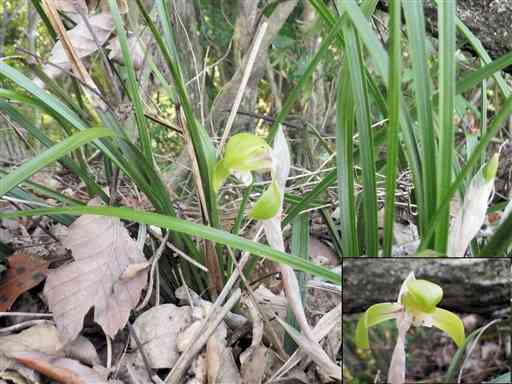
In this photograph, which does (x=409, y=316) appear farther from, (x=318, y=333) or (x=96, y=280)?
(x=96, y=280)


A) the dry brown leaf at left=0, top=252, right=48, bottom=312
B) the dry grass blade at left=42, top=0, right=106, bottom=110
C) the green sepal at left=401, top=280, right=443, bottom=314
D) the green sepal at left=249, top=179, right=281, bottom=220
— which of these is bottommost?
the dry brown leaf at left=0, top=252, right=48, bottom=312

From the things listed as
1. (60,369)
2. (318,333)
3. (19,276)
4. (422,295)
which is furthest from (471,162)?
(19,276)

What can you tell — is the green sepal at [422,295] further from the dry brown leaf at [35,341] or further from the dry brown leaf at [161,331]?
the dry brown leaf at [35,341]

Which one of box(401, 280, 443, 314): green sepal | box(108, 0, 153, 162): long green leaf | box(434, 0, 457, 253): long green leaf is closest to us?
box(401, 280, 443, 314): green sepal

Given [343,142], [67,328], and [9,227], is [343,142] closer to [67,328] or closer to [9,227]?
[67,328]

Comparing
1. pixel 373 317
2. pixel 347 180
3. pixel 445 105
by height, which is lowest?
pixel 373 317

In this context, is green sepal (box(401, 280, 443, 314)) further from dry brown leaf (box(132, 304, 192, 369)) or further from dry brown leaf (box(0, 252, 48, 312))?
dry brown leaf (box(0, 252, 48, 312))

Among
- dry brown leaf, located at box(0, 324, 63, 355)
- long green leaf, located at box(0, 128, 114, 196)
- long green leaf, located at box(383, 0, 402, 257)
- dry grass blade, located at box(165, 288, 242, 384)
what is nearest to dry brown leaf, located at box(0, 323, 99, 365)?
dry brown leaf, located at box(0, 324, 63, 355)
